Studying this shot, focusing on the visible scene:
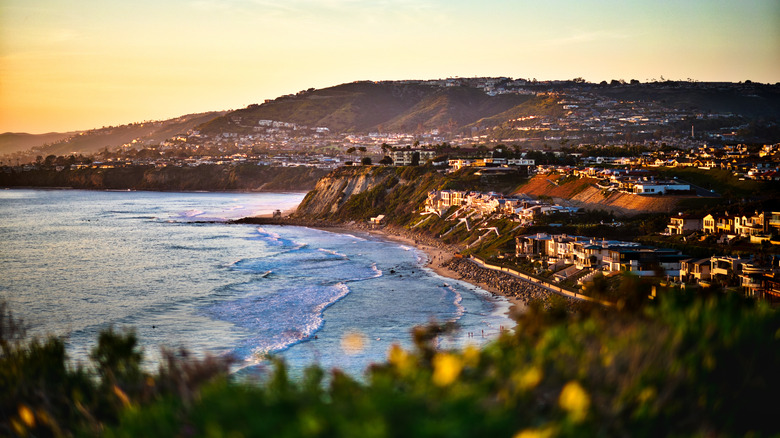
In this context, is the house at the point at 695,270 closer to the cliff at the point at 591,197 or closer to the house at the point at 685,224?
the house at the point at 685,224

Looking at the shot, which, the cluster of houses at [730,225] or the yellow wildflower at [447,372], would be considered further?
the cluster of houses at [730,225]

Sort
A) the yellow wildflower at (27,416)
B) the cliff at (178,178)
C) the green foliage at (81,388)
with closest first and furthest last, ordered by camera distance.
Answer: the yellow wildflower at (27,416) → the green foliage at (81,388) → the cliff at (178,178)

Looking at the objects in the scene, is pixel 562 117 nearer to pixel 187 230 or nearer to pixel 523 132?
pixel 523 132

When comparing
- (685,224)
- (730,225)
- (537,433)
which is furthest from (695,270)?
(537,433)

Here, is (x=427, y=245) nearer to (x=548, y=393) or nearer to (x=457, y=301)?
(x=457, y=301)

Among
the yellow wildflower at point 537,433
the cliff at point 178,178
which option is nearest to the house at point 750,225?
the yellow wildflower at point 537,433
